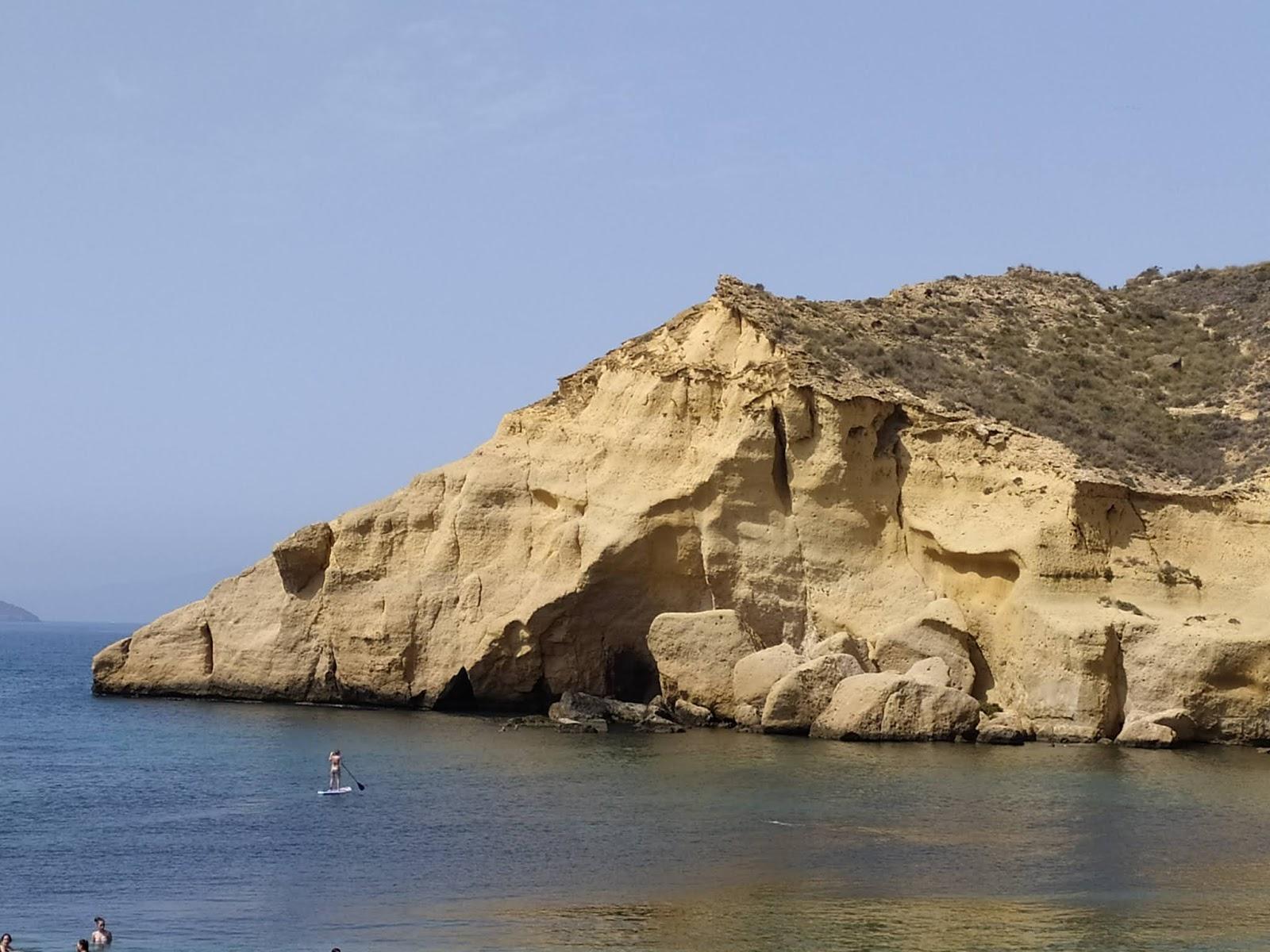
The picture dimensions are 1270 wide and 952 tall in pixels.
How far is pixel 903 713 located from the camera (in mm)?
37250

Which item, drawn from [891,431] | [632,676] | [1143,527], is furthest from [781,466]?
[1143,527]

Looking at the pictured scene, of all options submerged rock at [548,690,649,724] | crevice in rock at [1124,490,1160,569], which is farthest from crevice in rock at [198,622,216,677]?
crevice in rock at [1124,490,1160,569]

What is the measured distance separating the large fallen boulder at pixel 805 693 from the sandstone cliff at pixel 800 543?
4.00ft

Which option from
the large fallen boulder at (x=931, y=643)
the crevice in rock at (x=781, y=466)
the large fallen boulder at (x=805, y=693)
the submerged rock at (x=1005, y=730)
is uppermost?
the crevice in rock at (x=781, y=466)

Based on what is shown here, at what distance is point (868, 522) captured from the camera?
42.2 metres

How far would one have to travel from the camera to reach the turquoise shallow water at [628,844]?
21.8 m

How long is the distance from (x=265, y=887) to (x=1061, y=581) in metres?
20.8

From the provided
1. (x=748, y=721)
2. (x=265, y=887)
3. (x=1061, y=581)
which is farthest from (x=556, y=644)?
(x=265, y=887)

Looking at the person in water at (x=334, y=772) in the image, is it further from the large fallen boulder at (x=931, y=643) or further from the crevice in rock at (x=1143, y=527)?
the crevice in rock at (x=1143, y=527)

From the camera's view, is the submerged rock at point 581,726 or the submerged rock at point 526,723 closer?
the submerged rock at point 581,726

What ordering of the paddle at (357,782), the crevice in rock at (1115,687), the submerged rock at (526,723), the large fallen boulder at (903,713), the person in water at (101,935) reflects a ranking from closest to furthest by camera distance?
the person in water at (101,935)
the paddle at (357,782)
the large fallen boulder at (903,713)
the crevice in rock at (1115,687)
the submerged rock at (526,723)

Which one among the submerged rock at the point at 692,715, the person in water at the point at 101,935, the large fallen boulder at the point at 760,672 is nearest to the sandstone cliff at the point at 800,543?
the submerged rock at the point at 692,715

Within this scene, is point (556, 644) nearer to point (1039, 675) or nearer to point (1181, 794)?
point (1039, 675)

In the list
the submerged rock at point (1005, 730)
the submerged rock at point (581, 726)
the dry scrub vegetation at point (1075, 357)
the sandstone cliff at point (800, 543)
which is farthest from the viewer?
the dry scrub vegetation at point (1075, 357)
